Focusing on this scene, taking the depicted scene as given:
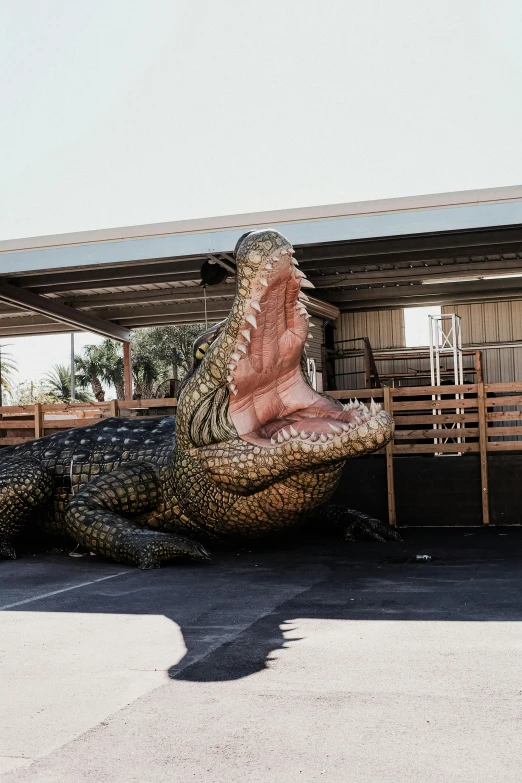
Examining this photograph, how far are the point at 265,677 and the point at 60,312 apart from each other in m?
14.1

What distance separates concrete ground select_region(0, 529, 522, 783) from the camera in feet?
8.36

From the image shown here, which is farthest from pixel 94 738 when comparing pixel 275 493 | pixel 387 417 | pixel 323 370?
pixel 323 370

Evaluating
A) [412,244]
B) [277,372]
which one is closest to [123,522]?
[277,372]

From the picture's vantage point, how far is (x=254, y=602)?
16.9 feet

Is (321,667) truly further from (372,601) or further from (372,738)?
(372,601)

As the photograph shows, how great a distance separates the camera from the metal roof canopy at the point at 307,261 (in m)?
10.8

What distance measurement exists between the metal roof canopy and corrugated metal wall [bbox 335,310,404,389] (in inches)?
15.8

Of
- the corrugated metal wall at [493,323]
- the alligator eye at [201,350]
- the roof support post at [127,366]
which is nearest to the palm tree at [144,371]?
the roof support post at [127,366]

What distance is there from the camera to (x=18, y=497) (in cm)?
800

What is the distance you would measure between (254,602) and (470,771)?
2.83 metres

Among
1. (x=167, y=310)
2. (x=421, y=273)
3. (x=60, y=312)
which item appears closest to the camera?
(x=421, y=273)

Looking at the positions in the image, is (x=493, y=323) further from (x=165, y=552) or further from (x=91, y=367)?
(x=91, y=367)

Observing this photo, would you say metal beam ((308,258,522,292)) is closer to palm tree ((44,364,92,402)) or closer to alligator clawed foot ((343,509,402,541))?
alligator clawed foot ((343,509,402,541))

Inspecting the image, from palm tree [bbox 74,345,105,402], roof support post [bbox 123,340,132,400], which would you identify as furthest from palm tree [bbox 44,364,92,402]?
roof support post [bbox 123,340,132,400]
